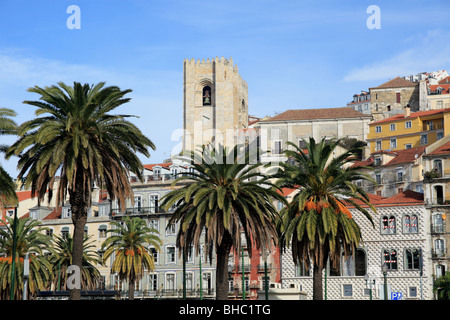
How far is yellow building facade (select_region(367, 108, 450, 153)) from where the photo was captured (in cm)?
11700

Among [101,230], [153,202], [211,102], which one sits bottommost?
[101,230]

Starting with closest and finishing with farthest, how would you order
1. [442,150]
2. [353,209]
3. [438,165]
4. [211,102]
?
[353,209] < [438,165] < [442,150] < [211,102]

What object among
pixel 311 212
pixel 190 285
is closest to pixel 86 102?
pixel 311 212

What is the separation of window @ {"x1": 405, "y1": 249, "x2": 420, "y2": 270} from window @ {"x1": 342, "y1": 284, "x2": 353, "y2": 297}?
6227mm

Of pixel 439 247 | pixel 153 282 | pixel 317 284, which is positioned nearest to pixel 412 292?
pixel 439 247

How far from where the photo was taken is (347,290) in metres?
77.9

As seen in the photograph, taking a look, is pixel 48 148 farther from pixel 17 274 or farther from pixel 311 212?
pixel 17 274

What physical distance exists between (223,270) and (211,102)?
112m

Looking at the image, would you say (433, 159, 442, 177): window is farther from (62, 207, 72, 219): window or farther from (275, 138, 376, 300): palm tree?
(62, 207, 72, 219): window

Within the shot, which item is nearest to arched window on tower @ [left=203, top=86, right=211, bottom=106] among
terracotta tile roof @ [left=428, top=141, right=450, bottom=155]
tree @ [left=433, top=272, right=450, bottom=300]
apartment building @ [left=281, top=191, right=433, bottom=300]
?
terracotta tile roof @ [left=428, top=141, right=450, bottom=155]

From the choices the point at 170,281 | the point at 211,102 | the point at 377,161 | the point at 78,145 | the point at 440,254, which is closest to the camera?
the point at 78,145

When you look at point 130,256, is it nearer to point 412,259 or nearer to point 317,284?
point 412,259
